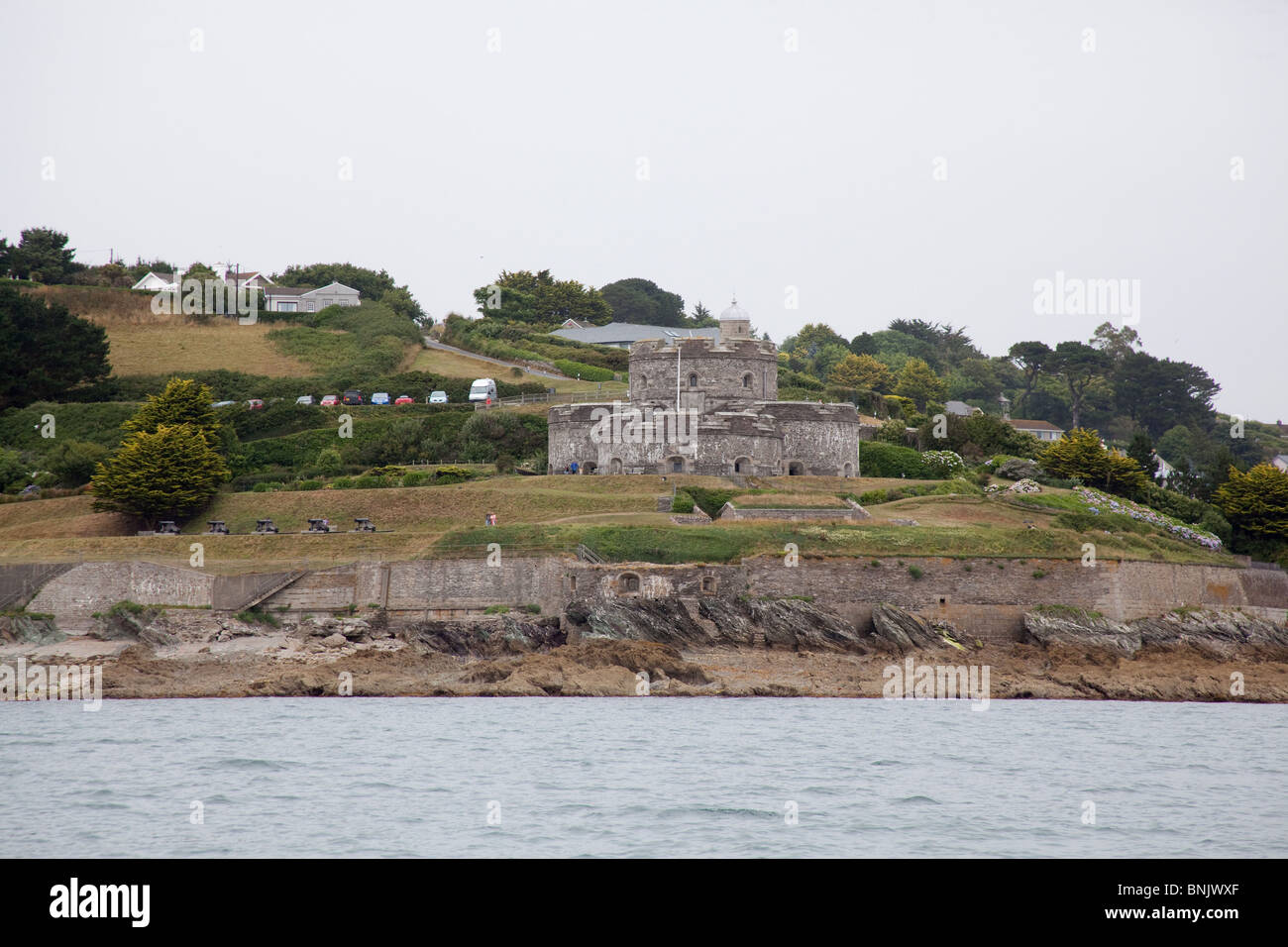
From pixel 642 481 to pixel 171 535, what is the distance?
1904 cm

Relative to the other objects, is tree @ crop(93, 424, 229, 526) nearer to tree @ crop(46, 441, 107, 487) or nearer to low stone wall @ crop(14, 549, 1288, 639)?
tree @ crop(46, 441, 107, 487)

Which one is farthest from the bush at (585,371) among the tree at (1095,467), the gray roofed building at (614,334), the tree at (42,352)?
the tree at (1095,467)

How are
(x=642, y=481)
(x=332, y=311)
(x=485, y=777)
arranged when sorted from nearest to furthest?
(x=485, y=777)
(x=642, y=481)
(x=332, y=311)

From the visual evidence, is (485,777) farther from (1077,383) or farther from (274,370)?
(1077,383)

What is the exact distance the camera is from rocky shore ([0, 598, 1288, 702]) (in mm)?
42312

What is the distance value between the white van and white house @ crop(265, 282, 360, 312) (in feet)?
91.4

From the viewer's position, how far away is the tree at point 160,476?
56719mm

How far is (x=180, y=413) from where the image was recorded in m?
64.1

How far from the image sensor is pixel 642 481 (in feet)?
193
